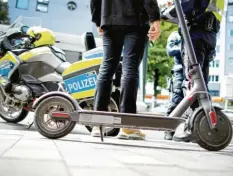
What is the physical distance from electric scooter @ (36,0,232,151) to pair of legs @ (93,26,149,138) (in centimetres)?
21

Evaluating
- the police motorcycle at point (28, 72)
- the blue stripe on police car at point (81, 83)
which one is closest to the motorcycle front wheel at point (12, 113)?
the police motorcycle at point (28, 72)

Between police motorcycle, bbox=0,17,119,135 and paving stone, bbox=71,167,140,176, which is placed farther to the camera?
police motorcycle, bbox=0,17,119,135

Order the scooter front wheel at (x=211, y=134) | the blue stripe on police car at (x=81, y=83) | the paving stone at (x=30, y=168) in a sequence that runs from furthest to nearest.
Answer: the blue stripe on police car at (x=81, y=83) < the scooter front wheel at (x=211, y=134) < the paving stone at (x=30, y=168)

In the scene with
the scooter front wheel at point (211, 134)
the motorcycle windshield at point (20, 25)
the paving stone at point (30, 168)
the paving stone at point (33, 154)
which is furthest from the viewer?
the motorcycle windshield at point (20, 25)

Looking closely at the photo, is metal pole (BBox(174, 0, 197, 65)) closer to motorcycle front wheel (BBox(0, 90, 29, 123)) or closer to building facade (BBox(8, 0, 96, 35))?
motorcycle front wheel (BBox(0, 90, 29, 123))

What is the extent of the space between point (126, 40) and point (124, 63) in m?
0.19

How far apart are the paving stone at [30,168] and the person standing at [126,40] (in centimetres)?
132

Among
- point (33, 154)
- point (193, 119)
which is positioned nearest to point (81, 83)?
point (193, 119)

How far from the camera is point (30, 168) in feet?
5.32

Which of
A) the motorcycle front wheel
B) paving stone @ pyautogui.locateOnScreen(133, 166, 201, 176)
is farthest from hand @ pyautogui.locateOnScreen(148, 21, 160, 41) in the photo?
the motorcycle front wheel

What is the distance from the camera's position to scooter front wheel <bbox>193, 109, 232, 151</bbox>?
8.92ft

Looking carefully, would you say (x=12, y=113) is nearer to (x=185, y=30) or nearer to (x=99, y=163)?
(x=185, y=30)

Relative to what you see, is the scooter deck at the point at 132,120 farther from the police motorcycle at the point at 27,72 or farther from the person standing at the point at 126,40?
the police motorcycle at the point at 27,72

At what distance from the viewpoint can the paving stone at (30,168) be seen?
1516mm
